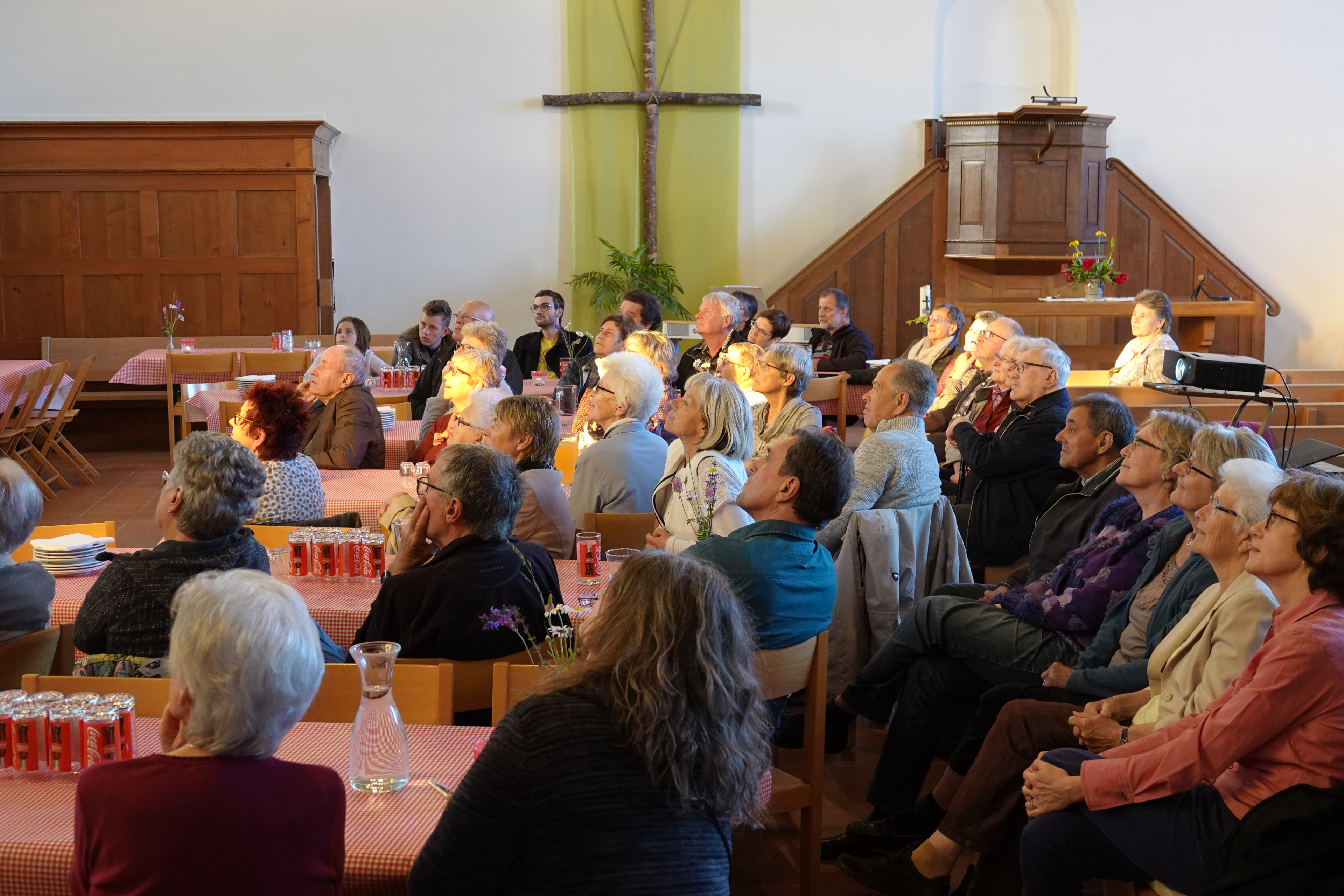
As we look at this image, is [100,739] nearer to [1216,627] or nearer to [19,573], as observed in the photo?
[19,573]

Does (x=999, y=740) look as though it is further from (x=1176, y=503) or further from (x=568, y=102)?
(x=568, y=102)

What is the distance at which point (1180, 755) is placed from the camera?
2.35 m

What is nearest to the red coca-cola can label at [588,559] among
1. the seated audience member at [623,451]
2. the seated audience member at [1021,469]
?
the seated audience member at [623,451]

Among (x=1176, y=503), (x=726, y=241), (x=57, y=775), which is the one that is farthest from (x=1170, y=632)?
(x=726, y=241)

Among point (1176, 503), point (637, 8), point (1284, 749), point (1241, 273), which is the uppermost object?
point (637, 8)

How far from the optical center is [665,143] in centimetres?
1173

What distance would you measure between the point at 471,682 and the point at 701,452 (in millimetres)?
1442

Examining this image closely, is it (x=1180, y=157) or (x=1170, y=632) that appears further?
(x=1180, y=157)

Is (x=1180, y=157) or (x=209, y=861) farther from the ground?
(x=1180, y=157)

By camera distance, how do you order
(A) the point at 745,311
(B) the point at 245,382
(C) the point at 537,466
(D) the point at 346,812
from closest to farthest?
(D) the point at 346,812, (C) the point at 537,466, (B) the point at 245,382, (A) the point at 745,311

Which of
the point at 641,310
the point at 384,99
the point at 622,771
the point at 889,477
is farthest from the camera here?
the point at 384,99

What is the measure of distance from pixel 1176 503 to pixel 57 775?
2.49 meters

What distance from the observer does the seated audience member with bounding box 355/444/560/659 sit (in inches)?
107

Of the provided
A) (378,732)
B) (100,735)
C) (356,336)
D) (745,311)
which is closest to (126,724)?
(100,735)
